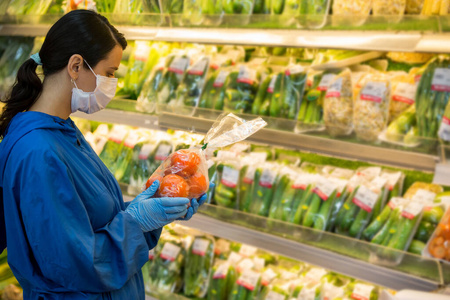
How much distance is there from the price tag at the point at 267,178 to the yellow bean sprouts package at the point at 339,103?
385 millimetres

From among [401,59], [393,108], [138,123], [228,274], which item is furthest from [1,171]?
[401,59]

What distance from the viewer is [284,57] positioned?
2545 millimetres

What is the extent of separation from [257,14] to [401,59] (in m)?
0.78

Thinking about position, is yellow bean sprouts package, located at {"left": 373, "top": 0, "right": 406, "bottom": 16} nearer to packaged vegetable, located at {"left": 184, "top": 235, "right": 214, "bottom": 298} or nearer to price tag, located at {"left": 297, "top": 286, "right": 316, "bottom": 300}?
price tag, located at {"left": 297, "top": 286, "right": 316, "bottom": 300}

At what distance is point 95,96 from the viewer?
4.80 ft

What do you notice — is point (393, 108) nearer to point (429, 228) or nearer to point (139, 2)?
point (429, 228)

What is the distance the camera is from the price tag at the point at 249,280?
223cm

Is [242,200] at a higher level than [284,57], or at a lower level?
lower

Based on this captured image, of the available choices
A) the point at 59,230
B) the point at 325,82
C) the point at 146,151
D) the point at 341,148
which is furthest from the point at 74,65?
the point at 146,151

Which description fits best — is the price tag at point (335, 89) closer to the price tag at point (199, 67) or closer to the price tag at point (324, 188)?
the price tag at point (324, 188)

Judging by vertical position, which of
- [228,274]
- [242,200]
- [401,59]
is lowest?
[228,274]

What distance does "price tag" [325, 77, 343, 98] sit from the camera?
203 centimetres

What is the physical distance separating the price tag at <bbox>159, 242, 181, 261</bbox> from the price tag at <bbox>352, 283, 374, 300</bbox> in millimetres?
996

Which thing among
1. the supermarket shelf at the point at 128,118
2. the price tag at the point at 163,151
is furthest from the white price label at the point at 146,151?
the supermarket shelf at the point at 128,118
